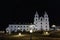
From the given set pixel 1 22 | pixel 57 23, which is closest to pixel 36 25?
pixel 57 23

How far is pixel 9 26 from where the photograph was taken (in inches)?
993

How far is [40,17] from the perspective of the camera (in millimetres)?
26734

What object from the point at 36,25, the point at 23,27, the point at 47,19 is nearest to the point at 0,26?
the point at 23,27

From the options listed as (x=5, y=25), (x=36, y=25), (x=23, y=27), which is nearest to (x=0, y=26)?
(x=5, y=25)

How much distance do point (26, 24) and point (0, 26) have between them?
3.36 metres

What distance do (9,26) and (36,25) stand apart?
3549mm

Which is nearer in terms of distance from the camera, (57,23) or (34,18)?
(57,23)

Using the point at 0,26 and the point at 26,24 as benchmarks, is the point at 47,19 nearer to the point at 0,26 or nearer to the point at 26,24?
the point at 26,24

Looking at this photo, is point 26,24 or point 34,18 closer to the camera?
point 26,24

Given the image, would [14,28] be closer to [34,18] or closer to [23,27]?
[23,27]

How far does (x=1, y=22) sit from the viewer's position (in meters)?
26.0

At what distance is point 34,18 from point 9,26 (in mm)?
3893

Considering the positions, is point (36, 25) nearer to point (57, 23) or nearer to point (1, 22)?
point (57, 23)

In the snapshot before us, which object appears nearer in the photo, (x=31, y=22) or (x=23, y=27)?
(x=23, y=27)
